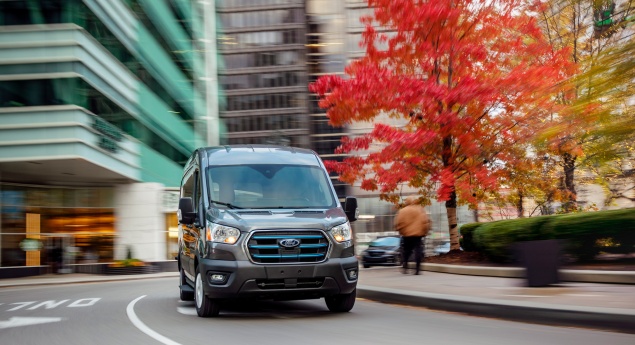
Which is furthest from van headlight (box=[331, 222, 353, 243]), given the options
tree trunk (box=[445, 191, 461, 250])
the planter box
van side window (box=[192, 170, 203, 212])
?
the planter box

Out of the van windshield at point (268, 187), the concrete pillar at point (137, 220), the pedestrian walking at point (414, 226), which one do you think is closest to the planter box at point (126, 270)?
the concrete pillar at point (137, 220)

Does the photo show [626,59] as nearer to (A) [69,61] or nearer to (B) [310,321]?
(B) [310,321]

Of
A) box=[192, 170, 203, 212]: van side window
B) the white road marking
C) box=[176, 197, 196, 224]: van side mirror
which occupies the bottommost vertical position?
the white road marking

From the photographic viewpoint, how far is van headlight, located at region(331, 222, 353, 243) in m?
9.98

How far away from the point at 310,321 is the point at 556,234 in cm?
737

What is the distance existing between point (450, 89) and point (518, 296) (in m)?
8.94

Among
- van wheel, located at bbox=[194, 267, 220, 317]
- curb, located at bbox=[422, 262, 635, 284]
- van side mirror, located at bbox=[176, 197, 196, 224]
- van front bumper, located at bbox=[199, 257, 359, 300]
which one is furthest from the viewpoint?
curb, located at bbox=[422, 262, 635, 284]

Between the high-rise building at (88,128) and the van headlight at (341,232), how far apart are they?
2074 cm

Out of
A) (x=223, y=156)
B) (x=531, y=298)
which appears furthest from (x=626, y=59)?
(x=223, y=156)

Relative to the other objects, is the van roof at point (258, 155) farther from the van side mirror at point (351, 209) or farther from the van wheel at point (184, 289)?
the van wheel at point (184, 289)

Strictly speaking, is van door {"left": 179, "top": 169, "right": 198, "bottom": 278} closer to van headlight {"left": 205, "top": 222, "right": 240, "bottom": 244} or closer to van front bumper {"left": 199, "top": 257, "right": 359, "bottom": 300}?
van headlight {"left": 205, "top": 222, "right": 240, "bottom": 244}

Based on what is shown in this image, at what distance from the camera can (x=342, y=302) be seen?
1066 centimetres

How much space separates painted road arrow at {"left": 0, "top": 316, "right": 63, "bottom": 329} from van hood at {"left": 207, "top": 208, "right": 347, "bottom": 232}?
3440mm

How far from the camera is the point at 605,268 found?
13.8 m
